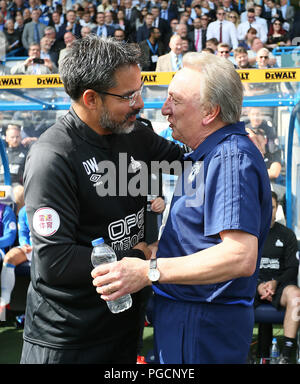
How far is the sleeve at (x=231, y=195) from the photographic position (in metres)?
1.63

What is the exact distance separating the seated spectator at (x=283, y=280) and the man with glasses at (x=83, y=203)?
2.35m

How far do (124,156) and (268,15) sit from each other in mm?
11346

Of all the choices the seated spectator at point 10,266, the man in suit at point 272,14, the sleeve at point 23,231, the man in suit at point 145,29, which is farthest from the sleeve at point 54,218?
the man in suit at point 272,14

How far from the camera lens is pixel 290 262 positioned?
14.3 feet

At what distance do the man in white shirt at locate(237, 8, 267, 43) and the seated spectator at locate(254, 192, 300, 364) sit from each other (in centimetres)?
750

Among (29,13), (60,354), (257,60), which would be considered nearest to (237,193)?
(60,354)

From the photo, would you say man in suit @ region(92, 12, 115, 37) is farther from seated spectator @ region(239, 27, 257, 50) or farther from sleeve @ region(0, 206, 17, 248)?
sleeve @ region(0, 206, 17, 248)

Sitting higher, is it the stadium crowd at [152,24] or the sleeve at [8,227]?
the stadium crowd at [152,24]

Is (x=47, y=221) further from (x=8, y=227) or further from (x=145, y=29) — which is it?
(x=145, y=29)

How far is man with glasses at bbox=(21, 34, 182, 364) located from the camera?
1747 millimetres

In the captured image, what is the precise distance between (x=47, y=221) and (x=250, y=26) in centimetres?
1049

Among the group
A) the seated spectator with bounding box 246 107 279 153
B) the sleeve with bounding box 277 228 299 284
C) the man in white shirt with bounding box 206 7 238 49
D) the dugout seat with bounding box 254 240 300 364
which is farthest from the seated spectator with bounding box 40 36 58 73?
the dugout seat with bounding box 254 240 300 364

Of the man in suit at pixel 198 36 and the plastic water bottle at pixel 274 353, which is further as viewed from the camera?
the man in suit at pixel 198 36

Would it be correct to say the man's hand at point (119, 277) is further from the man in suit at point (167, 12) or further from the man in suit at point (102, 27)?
the man in suit at point (167, 12)
